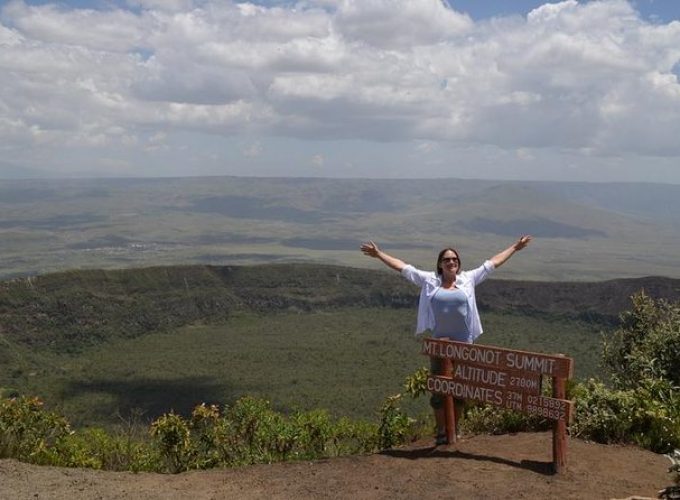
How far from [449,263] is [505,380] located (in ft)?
4.38

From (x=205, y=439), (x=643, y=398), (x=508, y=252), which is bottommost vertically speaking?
(x=205, y=439)

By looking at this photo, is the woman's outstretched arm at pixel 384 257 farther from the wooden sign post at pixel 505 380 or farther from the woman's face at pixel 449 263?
the wooden sign post at pixel 505 380

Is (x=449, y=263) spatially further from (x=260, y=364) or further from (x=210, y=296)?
(x=210, y=296)

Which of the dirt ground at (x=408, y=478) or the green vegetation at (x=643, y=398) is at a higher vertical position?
the green vegetation at (x=643, y=398)

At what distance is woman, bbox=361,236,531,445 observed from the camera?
7656 millimetres

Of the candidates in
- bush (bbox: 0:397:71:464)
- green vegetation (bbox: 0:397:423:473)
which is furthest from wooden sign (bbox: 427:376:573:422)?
bush (bbox: 0:397:71:464)

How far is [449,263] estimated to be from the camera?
7.68 m

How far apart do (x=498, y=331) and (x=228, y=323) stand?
80.9 feet

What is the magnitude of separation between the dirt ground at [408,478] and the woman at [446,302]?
81 cm

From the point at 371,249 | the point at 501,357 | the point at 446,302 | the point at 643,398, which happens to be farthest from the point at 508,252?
the point at 643,398

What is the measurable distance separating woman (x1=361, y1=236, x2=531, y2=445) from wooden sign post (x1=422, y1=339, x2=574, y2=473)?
15 cm

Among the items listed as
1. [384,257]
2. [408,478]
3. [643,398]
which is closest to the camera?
[408,478]

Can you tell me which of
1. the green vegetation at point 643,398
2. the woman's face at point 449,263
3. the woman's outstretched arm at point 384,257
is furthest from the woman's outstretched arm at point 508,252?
the green vegetation at point 643,398

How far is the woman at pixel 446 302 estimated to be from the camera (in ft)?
25.1
